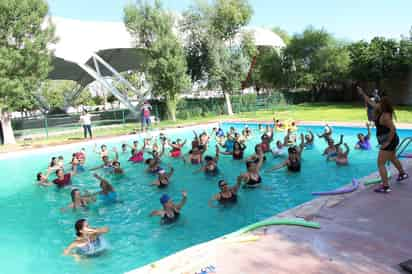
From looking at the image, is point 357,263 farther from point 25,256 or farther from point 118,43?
point 118,43

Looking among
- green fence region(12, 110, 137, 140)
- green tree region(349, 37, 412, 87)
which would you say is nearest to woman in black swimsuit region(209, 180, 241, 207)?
green fence region(12, 110, 137, 140)

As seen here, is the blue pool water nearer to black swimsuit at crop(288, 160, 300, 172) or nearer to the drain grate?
black swimsuit at crop(288, 160, 300, 172)

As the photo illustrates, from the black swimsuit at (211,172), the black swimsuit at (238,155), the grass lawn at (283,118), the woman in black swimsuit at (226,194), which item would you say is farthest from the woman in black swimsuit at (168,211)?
the grass lawn at (283,118)

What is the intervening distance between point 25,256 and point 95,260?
1.59 m

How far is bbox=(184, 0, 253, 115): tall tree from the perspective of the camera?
90.5ft

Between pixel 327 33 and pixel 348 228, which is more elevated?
pixel 327 33

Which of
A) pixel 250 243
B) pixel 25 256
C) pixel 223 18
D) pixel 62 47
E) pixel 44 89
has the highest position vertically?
pixel 223 18

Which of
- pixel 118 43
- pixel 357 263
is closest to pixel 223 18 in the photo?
pixel 118 43

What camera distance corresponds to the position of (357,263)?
365cm

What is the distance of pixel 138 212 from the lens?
7930 mm

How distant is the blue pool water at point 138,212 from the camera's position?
587 cm

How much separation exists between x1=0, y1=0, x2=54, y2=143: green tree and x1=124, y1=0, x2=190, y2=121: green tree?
7.16m

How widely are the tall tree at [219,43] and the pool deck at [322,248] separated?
2383 centimetres

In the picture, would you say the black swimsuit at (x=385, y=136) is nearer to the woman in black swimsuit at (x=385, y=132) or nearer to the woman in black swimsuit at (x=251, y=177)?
the woman in black swimsuit at (x=385, y=132)
